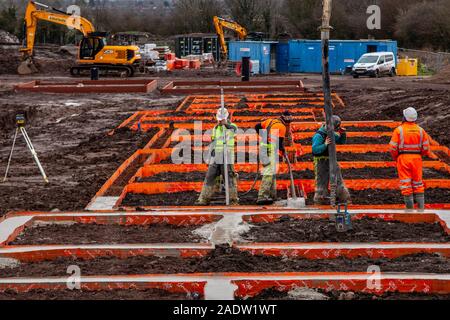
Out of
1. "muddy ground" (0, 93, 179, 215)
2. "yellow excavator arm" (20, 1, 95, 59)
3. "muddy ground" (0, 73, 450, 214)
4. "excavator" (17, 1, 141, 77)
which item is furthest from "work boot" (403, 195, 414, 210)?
"yellow excavator arm" (20, 1, 95, 59)

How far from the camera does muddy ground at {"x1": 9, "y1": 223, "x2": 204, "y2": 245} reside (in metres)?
10.0

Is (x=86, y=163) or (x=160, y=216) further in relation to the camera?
(x=86, y=163)

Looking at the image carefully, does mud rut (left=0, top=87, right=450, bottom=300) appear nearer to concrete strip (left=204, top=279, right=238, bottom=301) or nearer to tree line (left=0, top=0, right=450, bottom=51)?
concrete strip (left=204, top=279, right=238, bottom=301)

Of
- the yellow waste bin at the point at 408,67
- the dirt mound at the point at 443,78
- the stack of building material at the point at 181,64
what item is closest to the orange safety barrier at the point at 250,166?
the dirt mound at the point at 443,78

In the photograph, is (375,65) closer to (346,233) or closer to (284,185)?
(284,185)

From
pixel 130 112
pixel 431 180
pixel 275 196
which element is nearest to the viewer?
pixel 275 196

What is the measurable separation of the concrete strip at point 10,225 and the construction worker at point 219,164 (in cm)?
295

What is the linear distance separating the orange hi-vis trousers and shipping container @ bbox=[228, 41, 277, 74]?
36.3 metres

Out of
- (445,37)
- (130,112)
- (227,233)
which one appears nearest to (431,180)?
(227,233)

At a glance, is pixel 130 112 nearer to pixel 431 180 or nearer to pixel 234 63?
pixel 431 180

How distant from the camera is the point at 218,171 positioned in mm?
12758

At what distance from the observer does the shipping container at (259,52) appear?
47.1m

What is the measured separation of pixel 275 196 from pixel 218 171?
103 cm

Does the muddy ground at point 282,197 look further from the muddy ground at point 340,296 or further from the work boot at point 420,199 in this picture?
the muddy ground at point 340,296
